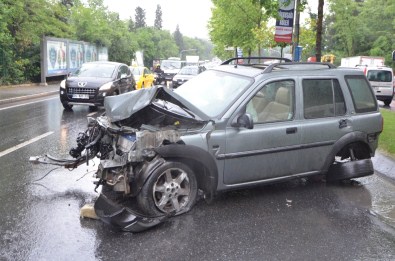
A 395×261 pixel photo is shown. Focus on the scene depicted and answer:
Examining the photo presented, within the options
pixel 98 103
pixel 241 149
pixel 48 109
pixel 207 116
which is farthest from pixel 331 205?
pixel 48 109

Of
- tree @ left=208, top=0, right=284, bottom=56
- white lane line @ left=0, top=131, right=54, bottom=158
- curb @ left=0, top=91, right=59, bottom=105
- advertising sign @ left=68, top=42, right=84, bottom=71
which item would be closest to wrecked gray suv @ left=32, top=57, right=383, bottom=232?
white lane line @ left=0, top=131, right=54, bottom=158

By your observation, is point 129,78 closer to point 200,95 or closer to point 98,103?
point 98,103

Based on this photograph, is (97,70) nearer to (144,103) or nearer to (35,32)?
(35,32)

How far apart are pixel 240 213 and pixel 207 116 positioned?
1.22 m

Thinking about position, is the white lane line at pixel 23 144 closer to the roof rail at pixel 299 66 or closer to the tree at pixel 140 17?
the roof rail at pixel 299 66

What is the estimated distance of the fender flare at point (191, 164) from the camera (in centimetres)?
452

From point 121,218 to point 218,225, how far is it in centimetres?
107

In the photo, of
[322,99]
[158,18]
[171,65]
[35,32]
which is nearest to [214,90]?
[322,99]

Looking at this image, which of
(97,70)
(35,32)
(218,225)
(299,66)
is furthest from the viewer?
(35,32)

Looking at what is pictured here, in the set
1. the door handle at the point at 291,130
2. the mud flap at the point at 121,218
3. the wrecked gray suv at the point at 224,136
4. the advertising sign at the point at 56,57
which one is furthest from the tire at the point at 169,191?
the advertising sign at the point at 56,57

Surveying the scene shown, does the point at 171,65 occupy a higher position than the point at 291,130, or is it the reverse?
the point at 171,65

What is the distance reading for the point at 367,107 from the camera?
629 centimetres

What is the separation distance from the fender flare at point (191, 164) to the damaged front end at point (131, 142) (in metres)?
0.01

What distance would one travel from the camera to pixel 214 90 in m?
5.69
